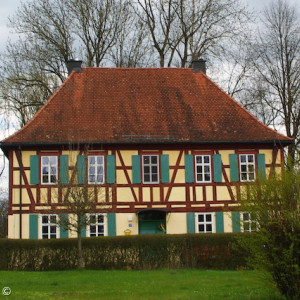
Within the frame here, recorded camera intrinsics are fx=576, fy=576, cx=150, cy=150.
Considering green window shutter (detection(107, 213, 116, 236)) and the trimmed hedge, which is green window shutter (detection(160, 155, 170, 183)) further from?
the trimmed hedge

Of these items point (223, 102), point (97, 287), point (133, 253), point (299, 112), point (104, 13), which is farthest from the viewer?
point (104, 13)

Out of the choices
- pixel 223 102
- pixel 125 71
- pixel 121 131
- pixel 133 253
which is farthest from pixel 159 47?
pixel 133 253

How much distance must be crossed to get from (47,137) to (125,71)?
21.3 ft

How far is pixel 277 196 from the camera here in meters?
11.7

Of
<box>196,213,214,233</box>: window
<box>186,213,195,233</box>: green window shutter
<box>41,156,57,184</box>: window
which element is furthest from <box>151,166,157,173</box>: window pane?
<box>41,156,57,184</box>: window

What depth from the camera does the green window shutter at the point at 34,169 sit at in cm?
2483

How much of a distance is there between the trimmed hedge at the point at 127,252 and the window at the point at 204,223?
15.9ft

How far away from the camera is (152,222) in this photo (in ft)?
83.4

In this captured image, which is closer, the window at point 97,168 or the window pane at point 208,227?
the window at point 97,168

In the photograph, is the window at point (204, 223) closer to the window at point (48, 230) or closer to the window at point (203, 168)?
the window at point (203, 168)

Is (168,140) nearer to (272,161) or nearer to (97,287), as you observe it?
(272,161)

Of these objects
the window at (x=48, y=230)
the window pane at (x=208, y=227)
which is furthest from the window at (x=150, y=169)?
the window at (x=48, y=230)

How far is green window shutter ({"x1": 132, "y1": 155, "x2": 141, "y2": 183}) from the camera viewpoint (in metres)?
25.2

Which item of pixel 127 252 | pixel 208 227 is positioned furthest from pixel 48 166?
pixel 208 227
